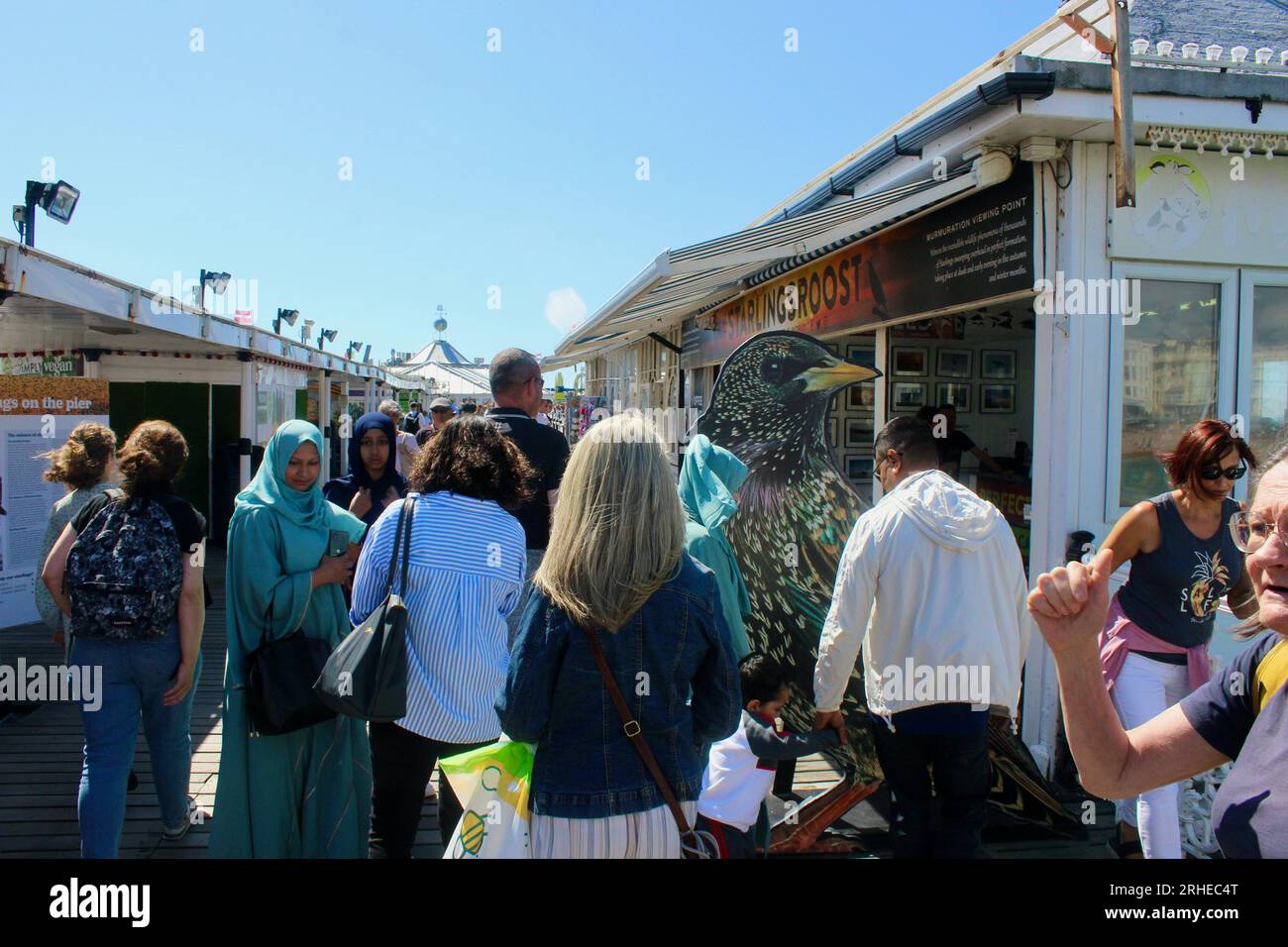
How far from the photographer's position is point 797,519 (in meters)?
3.53

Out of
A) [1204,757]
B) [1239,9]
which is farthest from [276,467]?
[1239,9]

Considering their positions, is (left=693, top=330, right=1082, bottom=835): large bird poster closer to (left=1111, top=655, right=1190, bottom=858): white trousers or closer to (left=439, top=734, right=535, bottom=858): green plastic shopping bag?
(left=1111, top=655, right=1190, bottom=858): white trousers

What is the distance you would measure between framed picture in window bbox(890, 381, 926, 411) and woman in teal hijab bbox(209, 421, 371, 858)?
4.95m

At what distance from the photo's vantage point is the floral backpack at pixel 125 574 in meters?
2.85

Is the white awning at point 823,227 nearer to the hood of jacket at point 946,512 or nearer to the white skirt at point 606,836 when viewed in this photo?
the hood of jacket at point 946,512

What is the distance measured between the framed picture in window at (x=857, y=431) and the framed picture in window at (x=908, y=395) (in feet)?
2.04

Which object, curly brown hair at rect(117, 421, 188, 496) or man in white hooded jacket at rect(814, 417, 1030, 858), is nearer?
man in white hooded jacket at rect(814, 417, 1030, 858)

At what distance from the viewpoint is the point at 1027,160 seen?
3.99 m

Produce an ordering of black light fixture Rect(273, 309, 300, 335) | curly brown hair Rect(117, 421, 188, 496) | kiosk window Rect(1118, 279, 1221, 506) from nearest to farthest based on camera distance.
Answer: curly brown hair Rect(117, 421, 188, 496) → kiosk window Rect(1118, 279, 1221, 506) → black light fixture Rect(273, 309, 300, 335)

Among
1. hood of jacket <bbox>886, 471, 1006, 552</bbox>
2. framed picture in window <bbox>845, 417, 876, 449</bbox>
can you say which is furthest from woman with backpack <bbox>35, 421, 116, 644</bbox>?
framed picture in window <bbox>845, 417, 876, 449</bbox>

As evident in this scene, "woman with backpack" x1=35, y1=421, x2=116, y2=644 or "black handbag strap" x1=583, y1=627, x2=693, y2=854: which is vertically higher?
"woman with backpack" x1=35, y1=421, x2=116, y2=644

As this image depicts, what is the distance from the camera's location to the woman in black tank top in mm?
2881
